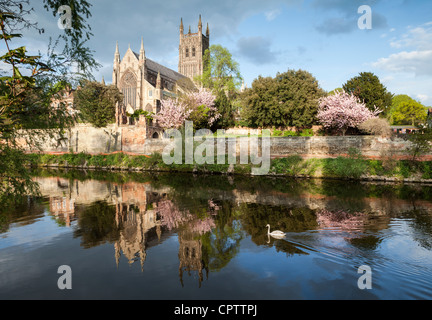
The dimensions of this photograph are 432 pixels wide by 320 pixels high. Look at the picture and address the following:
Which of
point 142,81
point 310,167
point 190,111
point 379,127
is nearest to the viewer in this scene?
point 310,167

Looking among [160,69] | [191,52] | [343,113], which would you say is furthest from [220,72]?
[191,52]

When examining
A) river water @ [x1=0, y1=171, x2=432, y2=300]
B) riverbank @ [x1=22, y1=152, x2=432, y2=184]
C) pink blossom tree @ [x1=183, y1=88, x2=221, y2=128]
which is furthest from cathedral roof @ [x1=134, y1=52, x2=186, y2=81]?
river water @ [x1=0, y1=171, x2=432, y2=300]

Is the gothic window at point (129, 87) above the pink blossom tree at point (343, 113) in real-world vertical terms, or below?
above

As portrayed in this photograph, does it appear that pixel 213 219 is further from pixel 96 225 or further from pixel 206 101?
pixel 206 101

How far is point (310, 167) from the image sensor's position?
25.0m

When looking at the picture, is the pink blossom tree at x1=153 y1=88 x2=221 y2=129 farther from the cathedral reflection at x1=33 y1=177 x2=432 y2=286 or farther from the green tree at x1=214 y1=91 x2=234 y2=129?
the cathedral reflection at x1=33 y1=177 x2=432 y2=286

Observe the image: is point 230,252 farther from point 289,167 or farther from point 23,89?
point 289,167

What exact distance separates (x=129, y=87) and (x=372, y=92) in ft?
157

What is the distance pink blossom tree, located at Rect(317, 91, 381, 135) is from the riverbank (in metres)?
10.0

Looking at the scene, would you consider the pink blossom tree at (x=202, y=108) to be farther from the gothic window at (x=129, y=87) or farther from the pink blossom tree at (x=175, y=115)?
the gothic window at (x=129, y=87)

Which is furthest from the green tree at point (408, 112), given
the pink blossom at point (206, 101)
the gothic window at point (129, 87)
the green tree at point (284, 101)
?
the gothic window at point (129, 87)

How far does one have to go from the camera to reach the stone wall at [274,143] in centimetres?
2548

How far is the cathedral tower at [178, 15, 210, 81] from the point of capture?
82.1m

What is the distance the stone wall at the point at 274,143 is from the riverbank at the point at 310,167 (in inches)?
65.3
